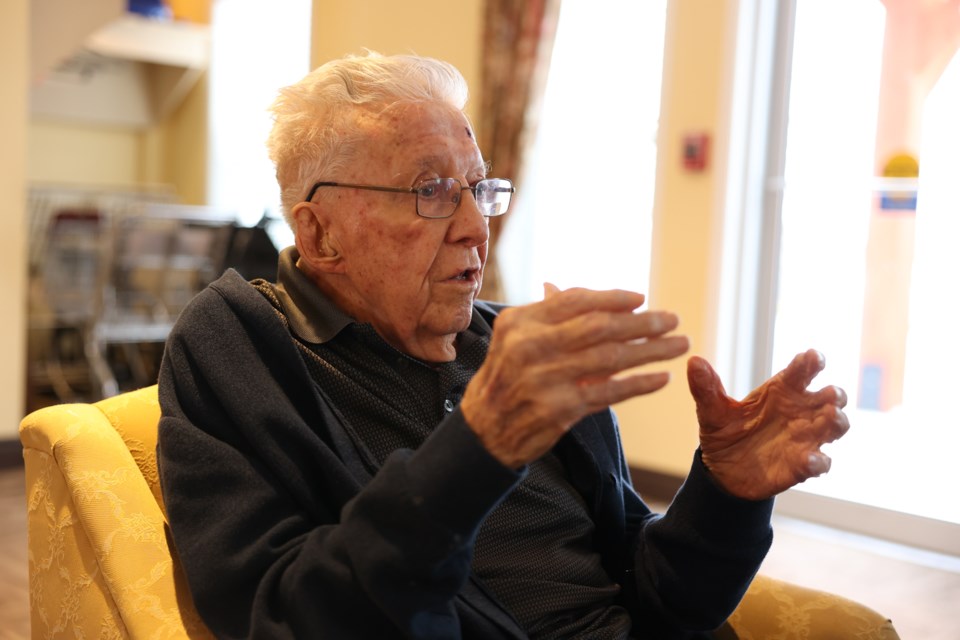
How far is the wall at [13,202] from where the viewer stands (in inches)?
157

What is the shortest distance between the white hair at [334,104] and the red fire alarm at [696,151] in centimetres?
247

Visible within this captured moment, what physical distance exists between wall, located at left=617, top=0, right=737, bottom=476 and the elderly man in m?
2.37

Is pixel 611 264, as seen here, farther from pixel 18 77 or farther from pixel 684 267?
pixel 18 77

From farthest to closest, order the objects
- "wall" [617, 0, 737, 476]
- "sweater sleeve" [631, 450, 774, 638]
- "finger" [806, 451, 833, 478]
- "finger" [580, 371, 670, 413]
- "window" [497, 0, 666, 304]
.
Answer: "window" [497, 0, 666, 304] < "wall" [617, 0, 737, 476] < "sweater sleeve" [631, 450, 774, 638] < "finger" [806, 451, 833, 478] < "finger" [580, 371, 670, 413]

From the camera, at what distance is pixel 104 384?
201 inches

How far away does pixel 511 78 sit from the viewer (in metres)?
4.36

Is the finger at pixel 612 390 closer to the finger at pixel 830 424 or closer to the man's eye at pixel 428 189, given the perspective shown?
the finger at pixel 830 424

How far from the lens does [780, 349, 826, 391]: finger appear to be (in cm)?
112

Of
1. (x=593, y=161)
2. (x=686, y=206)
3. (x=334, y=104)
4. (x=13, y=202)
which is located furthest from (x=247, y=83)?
(x=334, y=104)

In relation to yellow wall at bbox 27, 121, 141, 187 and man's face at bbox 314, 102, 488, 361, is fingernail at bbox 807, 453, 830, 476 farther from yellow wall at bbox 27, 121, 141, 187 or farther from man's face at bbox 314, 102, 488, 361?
yellow wall at bbox 27, 121, 141, 187

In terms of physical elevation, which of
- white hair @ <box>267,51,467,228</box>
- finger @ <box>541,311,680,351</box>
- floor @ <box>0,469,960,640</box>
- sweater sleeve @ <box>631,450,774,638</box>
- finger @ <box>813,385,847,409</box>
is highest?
white hair @ <box>267,51,467,228</box>

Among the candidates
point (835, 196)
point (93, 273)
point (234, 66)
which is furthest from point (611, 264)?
point (234, 66)

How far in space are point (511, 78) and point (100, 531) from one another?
3.53m

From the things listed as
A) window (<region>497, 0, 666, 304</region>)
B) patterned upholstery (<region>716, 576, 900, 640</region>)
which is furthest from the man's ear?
window (<region>497, 0, 666, 304</region>)
